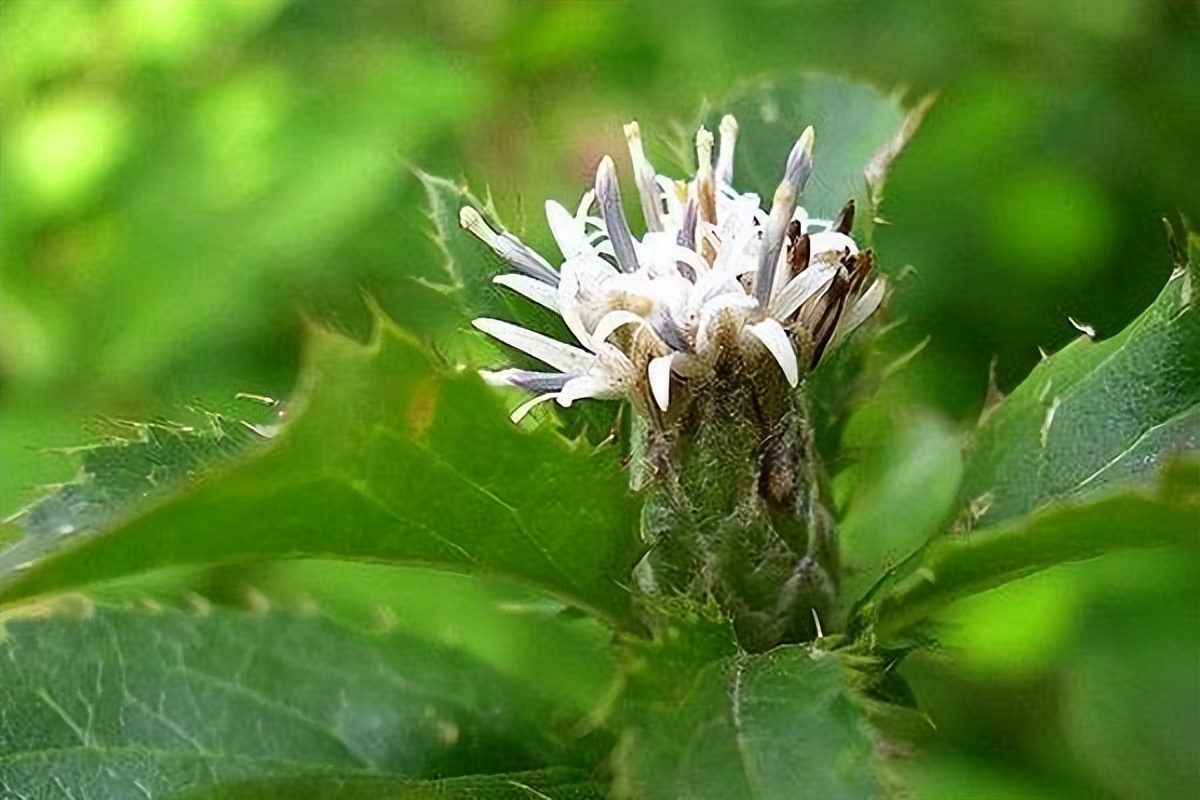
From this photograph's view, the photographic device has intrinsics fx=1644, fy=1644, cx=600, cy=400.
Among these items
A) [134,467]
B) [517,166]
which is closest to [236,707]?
[134,467]

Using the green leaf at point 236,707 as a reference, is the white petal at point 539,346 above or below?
above

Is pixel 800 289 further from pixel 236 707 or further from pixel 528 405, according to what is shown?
pixel 236 707

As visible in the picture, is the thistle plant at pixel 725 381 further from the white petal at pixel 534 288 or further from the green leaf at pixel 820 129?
the green leaf at pixel 820 129

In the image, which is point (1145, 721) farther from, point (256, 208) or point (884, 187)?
point (256, 208)

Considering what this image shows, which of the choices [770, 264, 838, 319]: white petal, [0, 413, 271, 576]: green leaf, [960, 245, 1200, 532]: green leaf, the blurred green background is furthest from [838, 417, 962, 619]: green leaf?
the blurred green background

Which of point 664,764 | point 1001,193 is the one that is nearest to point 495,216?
point 664,764

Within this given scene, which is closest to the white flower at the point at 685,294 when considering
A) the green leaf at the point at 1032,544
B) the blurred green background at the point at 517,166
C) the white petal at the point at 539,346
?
the white petal at the point at 539,346

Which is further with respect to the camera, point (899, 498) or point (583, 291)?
point (899, 498)

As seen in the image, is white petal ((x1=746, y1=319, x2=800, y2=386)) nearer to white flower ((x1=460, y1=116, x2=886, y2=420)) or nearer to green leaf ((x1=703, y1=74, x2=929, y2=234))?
white flower ((x1=460, y1=116, x2=886, y2=420))
